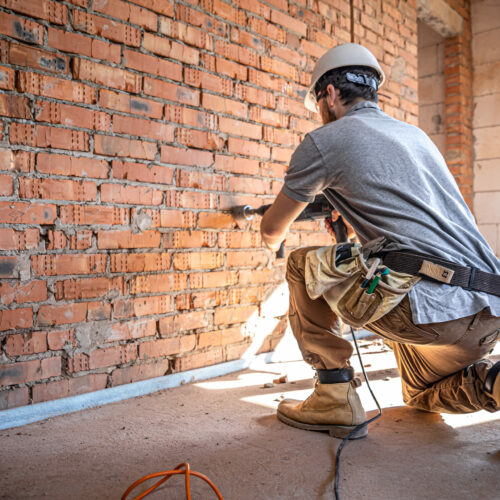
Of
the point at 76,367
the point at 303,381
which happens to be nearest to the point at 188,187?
the point at 76,367

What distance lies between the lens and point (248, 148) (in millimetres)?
2645

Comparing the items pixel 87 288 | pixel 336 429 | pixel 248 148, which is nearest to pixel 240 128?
pixel 248 148

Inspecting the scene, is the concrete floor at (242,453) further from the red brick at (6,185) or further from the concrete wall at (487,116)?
the concrete wall at (487,116)

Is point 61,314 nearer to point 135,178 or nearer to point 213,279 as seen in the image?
point 135,178

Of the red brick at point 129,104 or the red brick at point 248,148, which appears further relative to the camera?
the red brick at point 248,148

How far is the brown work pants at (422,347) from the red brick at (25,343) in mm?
973

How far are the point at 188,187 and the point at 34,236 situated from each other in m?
0.77

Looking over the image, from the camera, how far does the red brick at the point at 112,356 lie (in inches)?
79.3

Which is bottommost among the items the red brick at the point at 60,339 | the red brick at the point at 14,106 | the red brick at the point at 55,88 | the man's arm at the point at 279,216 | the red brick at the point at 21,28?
the red brick at the point at 60,339

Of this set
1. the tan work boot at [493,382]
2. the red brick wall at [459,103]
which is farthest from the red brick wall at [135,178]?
the red brick wall at [459,103]

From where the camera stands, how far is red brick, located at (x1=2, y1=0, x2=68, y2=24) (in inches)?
69.9

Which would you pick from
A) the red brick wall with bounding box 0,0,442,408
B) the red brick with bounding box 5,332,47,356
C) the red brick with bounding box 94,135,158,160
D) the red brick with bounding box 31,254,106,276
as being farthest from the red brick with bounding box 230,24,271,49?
the red brick with bounding box 5,332,47,356

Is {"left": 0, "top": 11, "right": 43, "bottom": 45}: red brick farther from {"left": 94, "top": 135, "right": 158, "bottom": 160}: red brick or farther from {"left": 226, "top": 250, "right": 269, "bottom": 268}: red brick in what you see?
{"left": 226, "top": 250, "right": 269, "bottom": 268}: red brick

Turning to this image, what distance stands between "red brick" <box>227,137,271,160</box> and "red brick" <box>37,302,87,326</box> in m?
1.13
